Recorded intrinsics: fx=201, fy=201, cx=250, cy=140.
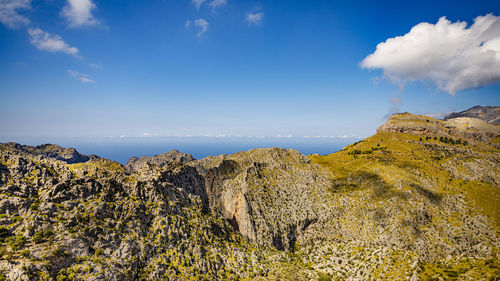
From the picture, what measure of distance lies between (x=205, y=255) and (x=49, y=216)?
50632 millimetres

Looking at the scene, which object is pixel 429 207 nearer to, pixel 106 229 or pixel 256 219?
pixel 256 219

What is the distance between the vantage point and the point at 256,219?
4355 inches

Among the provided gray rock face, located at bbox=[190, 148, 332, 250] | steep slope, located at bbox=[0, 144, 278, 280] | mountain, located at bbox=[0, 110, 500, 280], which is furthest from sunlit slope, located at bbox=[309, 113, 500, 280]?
steep slope, located at bbox=[0, 144, 278, 280]

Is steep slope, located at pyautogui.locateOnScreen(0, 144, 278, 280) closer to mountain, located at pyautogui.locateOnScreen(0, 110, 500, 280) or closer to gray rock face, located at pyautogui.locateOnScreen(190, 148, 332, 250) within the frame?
mountain, located at pyautogui.locateOnScreen(0, 110, 500, 280)

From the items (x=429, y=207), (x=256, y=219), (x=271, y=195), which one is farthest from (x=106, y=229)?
(x=429, y=207)

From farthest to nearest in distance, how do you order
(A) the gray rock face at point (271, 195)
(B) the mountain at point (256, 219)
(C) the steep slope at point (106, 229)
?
(A) the gray rock face at point (271, 195), (B) the mountain at point (256, 219), (C) the steep slope at point (106, 229)

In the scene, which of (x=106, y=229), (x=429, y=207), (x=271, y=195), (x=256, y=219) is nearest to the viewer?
(x=106, y=229)

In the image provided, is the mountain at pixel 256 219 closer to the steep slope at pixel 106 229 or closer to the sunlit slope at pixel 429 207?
the steep slope at pixel 106 229

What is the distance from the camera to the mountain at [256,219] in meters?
56.4

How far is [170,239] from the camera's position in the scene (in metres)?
75.5

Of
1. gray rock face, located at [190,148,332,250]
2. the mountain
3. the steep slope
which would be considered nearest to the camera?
the steep slope

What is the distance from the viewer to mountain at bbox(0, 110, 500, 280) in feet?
185

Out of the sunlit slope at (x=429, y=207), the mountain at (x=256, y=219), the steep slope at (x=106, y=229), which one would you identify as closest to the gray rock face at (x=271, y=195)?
the mountain at (x=256, y=219)

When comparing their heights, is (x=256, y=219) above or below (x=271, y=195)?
below
